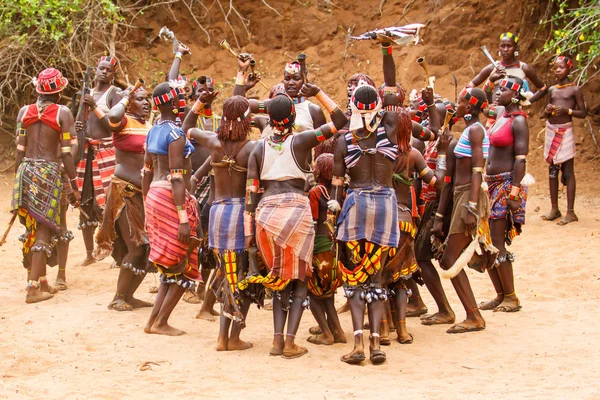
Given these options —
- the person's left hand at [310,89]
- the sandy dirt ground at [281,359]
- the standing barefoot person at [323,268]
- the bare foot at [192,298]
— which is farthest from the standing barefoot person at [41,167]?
the person's left hand at [310,89]

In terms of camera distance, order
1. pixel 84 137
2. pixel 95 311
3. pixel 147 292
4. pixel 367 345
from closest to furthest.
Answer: pixel 367 345 < pixel 95 311 < pixel 147 292 < pixel 84 137

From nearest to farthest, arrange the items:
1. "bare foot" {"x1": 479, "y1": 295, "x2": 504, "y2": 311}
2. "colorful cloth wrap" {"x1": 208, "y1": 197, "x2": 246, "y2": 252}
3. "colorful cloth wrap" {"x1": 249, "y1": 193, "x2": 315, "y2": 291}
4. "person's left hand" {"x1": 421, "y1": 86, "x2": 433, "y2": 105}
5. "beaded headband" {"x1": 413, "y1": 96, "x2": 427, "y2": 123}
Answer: "colorful cloth wrap" {"x1": 249, "y1": 193, "x2": 315, "y2": 291}, "colorful cloth wrap" {"x1": 208, "y1": 197, "x2": 246, "y2": 252}, "person's left hand" {"x1": 421, "y1": 86, "x2": 433, "y2": 105}, "beaded headband" {"x1": 413, "y1": 96, "x2": 427, "y2": 123}, "bare foot" {"x1": 479, "y1": 295, "x2": 504, "y2": 311}

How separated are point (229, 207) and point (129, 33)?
32.5 feet

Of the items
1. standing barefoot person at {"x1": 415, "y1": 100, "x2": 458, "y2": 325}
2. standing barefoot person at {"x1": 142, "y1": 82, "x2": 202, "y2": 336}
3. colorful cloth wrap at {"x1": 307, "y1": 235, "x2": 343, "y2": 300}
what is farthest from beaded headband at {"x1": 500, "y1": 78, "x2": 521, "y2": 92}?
standing barefoot person at {"x1": 142, "y1": 82, "x2": 202, "y2": 336}

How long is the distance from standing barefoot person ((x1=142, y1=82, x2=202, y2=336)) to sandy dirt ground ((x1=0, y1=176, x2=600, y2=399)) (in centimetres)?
37

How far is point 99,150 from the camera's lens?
30.3ft

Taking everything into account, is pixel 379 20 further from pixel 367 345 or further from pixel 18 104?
pixel 367 345

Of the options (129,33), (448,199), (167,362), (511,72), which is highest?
(129,33)

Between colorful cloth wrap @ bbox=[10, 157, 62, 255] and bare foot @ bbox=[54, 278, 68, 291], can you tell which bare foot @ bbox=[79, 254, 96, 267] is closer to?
bare foot @ bbox=[54, 278, 68, 291]

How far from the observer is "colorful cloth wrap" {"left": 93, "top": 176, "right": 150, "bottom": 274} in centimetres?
784

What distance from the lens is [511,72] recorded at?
10.9 metres

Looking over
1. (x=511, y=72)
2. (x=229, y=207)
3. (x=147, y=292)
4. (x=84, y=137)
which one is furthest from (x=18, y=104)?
(x=229, y=207)

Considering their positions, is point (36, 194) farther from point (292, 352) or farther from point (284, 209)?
point (292, 352)

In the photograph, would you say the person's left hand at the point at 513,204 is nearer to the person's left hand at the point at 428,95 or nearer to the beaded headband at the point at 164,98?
the person's left hand at the point at 428,95
